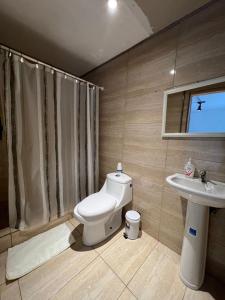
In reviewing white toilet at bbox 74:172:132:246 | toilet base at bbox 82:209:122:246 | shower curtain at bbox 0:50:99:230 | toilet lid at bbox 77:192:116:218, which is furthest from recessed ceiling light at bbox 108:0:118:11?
toilet base at bbox 82:209:122:246

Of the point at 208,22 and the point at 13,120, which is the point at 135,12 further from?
the point at 13,120

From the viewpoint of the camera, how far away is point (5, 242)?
1.29 meters

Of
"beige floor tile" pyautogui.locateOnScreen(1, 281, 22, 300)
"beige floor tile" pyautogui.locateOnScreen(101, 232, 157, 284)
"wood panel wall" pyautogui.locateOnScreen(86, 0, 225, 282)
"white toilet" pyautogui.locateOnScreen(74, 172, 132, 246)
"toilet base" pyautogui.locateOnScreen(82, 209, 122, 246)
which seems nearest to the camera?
"beige floor tile" pyautogui.locateOnScreen(1, 281, 22, 300)

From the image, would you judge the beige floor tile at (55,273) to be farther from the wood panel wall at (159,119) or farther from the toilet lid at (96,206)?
the wood panel wall at (159,119)

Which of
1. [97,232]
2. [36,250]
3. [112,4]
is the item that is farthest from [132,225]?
[112,4]

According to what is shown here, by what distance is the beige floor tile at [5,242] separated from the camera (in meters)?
1.27

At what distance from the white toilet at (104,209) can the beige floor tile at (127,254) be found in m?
0.17

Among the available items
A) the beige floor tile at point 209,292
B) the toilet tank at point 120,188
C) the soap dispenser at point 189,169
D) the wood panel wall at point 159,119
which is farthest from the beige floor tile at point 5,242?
the soap dispenser at point 189,169

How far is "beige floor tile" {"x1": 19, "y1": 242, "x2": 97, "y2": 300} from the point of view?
3.18ft

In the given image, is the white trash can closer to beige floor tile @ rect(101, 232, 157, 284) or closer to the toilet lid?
beige floor tile @ rect(101, 232, 157, 284)

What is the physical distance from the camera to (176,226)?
1288 mm

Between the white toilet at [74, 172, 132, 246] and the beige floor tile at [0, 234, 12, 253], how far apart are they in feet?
2.28

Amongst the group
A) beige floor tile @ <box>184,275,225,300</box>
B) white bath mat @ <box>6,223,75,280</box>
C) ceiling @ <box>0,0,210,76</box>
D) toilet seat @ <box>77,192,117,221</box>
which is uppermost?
ceiling @ <box>0,0,210,76</box>

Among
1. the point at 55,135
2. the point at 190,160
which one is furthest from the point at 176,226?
the point at 55,135
